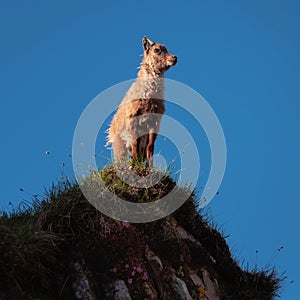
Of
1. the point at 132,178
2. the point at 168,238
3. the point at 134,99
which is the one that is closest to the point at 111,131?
the point at 134,99

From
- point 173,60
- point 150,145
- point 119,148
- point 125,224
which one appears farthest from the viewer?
point 119,148

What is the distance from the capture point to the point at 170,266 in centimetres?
917

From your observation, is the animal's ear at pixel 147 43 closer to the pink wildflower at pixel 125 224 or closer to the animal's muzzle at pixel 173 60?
the animal's muzzle at pixel 173 60

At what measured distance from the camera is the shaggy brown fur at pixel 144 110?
11070mm

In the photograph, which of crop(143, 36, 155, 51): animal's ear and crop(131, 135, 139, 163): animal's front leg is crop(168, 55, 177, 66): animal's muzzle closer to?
crop(143, 36, 155, 51): animal's ear

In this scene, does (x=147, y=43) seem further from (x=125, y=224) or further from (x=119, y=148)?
(x=125, y=224)

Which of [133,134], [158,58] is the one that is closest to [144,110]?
[133,134]

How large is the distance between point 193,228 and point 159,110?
91.8 inches

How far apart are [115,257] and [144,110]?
3.32 metres

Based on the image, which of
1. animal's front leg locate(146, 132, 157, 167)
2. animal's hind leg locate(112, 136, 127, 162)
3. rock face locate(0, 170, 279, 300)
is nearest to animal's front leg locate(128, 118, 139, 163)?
animal's front leg locate(146, 132, 157, 167)

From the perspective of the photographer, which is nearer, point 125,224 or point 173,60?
point 125,224

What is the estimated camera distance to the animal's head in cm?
1136

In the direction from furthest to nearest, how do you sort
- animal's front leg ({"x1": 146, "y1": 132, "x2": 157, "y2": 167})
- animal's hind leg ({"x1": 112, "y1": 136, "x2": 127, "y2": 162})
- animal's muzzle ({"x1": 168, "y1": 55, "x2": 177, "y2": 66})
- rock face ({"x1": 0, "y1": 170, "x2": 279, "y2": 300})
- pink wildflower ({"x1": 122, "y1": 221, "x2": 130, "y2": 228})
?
animal's hind leg ({"x1": 112, "y1": 136, "x2": 127, "y2": 162}), animal's muzzle ({"x1": 168, "y1": 55, "x2": 177, "y2": 66}), animal's front leg ({"x1": 146, "y1": 132, "x2": 157, "y2": 167}), pink wildflower ({"x1": 122, "y1": 221, "x2": 130, "y2": 228}), rock face ({"x1": 0, "y1": 170, "x2": 279, "y2": 300})

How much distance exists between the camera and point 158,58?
11430mm
